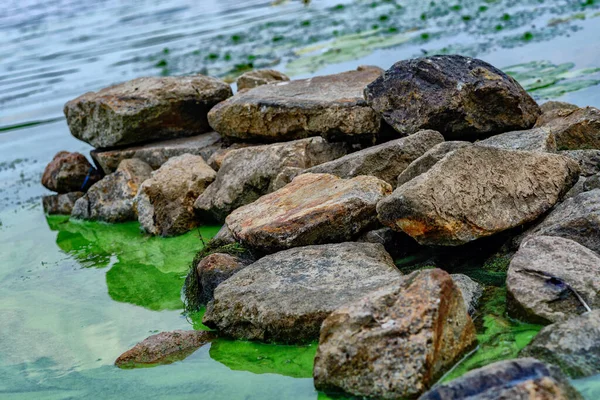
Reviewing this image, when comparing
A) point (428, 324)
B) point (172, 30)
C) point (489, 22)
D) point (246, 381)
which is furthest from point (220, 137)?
point (172, 30)

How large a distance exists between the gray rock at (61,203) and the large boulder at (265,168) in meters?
2.53

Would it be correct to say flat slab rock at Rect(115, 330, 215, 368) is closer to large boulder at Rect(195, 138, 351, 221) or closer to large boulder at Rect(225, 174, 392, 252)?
large boulder at Rect(225, 174, 392, 252)

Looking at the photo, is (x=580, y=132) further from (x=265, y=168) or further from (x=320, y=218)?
(x=265, y=168)

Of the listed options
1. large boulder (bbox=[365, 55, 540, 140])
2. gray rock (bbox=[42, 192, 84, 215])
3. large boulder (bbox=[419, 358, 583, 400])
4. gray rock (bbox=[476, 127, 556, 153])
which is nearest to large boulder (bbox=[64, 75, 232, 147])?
gray rock (bbox=[42, 192, 84, 215])

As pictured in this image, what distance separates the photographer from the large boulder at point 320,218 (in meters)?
5.02

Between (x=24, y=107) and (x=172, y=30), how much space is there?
679 centimetres

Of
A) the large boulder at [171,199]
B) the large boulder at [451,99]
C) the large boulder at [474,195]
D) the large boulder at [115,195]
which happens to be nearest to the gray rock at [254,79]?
the large boulder at [115,195]

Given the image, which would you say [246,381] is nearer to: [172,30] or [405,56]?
[405,56]

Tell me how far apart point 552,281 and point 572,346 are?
582 mm

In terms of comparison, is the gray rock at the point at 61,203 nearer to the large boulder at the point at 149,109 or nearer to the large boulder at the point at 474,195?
the large boulder at the point at 149,109

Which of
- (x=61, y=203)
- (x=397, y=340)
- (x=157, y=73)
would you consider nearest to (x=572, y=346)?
(x=397, y=340)

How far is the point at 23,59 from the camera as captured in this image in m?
19.0

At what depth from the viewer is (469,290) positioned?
4.25 m

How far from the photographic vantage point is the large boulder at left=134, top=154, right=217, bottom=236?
6910 millimetres
